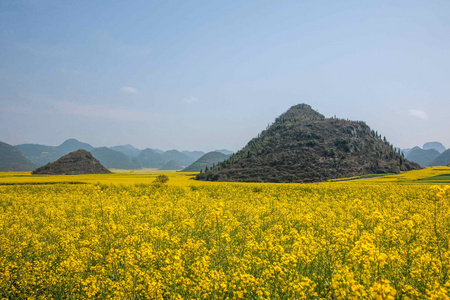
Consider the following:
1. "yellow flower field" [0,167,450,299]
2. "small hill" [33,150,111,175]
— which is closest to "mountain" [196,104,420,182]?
"yellow flower field" [0,167,450,299]

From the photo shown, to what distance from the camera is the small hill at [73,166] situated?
327 feet

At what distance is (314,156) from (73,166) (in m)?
98.1

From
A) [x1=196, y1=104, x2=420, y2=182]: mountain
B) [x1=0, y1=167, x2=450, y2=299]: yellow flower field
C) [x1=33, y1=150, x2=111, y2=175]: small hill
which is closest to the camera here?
[x1=0, y1=167, x2=450, y2=299]: yellow flower field

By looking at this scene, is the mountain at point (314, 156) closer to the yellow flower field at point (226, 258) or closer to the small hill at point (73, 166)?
the yellow flower field at point (226, 258)

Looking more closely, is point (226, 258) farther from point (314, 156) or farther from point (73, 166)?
point (73, 166)

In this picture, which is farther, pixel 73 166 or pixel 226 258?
pixel 73 166

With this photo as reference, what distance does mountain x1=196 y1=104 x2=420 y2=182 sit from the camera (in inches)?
2990

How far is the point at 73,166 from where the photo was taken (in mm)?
108938

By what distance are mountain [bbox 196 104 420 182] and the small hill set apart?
62042 millimetres

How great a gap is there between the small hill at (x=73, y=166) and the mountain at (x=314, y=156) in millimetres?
62042

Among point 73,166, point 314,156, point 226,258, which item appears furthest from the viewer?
point 73,166

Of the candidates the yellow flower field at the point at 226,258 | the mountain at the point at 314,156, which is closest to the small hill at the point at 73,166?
the mountain at the point at 314,156

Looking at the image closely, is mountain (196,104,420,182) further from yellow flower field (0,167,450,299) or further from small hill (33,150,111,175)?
small hill (33,150,111,175)

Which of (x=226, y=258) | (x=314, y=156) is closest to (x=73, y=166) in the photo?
(x=314, y=156)
